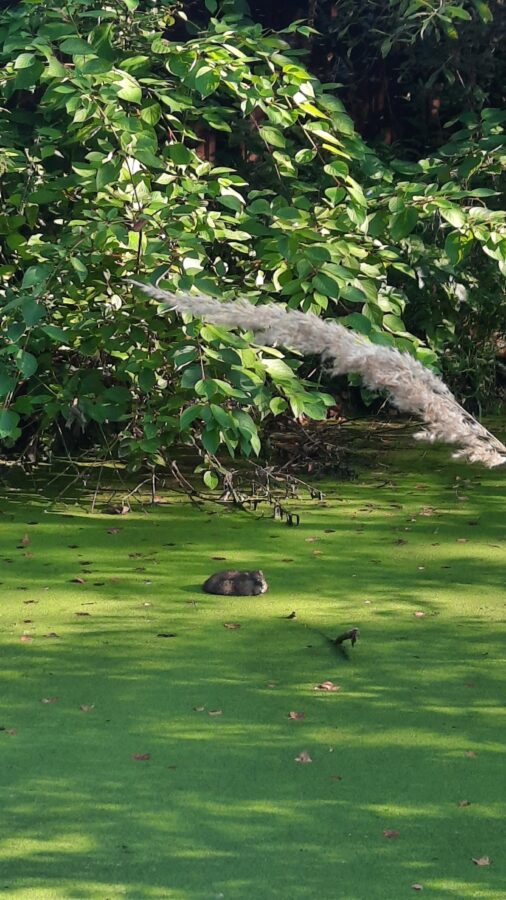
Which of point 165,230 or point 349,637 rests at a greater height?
point 165,230

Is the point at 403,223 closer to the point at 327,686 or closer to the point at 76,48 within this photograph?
the point at 76,48

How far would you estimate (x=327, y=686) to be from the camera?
3051 millimetres

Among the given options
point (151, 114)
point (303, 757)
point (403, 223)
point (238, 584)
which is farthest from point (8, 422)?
point (303, 757)

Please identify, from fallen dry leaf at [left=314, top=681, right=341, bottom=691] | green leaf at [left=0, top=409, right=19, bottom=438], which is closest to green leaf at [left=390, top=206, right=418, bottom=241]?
green leaf at [left=0, top=409, right=19, bottom=438]

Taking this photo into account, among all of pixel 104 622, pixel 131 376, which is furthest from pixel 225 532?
pixel 104 622

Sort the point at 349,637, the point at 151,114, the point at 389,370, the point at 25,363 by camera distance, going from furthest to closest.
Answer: the point at 151,114 → the point at 25,363 → the point at 349,637 → the point at 389,370

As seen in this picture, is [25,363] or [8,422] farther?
[8,422]

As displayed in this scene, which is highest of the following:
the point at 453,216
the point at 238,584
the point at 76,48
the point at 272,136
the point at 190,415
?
the point at 76,48

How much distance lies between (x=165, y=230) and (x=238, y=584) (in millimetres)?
1240

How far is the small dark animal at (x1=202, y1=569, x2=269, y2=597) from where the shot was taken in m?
3.69

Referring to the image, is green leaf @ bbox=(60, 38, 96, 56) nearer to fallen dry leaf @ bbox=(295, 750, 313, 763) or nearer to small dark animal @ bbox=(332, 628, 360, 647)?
small dark animal @ bbox=(332, 628, 360, 647)

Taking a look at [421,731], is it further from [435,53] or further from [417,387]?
[435,53]

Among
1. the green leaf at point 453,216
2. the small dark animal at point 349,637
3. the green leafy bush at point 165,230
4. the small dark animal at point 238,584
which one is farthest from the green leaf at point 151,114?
the small dark animal at point 349,637

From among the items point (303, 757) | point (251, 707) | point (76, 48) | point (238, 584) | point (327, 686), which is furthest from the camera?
point (76, 48)
